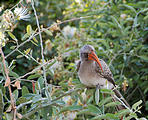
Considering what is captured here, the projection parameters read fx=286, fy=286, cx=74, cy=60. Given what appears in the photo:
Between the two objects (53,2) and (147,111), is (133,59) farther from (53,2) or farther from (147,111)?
(53,2)

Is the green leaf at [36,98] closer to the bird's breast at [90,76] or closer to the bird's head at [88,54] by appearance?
the bird's breast at [90,76]

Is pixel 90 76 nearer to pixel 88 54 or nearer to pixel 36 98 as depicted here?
pixel 88 54

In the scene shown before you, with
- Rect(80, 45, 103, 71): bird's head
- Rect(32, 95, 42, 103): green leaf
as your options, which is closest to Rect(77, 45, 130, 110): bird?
Rect(80, 45, 103, 71): bird's head

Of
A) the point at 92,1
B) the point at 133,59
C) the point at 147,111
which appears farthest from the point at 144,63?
the point at 92,1

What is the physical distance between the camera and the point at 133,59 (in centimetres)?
310

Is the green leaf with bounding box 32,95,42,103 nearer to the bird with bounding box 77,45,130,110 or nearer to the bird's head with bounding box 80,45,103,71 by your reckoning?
the bird with bounding box 77,45,130,110

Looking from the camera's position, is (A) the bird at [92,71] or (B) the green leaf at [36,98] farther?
(A) the bird at [92,71]

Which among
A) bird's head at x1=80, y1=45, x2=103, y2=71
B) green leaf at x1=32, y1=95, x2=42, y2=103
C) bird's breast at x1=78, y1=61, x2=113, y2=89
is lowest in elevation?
bird's breast at x1=78, y1=61, x2=113, y2=89

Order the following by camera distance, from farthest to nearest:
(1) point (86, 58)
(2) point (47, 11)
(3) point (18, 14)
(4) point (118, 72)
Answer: (2) point (47, 11) → (4) point (118, 72) → (1) point (86, 58) → (3) point (18, 14)

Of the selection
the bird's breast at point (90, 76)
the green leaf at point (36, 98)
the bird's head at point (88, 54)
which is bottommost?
the bird's breast at point (90, 76)

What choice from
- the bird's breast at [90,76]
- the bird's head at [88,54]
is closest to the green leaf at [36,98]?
the bird's breast at [90,76]

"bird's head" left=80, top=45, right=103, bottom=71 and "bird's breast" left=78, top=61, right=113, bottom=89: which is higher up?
"bird's head" left=80, top=45, right=103, bottom=71

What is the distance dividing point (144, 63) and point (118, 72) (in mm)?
314

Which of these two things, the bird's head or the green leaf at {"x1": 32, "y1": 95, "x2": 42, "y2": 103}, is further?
the bird's head
